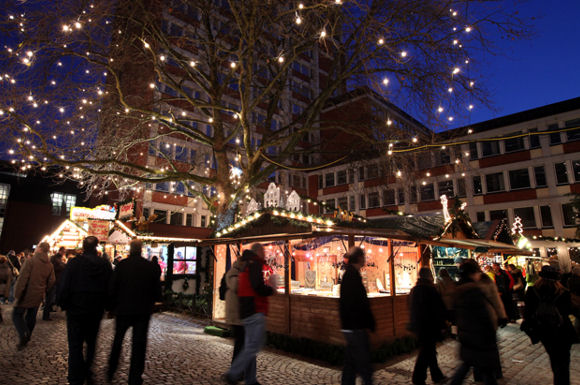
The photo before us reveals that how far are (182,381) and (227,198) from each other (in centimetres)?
800

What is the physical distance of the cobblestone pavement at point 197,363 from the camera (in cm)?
559

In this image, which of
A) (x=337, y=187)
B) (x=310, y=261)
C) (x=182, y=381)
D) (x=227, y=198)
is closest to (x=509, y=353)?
(x=310, y=261)

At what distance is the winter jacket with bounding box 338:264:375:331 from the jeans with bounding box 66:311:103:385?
11.2 ft

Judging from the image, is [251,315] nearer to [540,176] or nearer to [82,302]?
[82,302]

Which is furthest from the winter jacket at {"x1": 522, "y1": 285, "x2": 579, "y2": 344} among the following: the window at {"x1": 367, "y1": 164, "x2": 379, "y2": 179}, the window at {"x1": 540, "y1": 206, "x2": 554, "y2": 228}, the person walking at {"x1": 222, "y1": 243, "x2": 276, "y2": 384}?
the window at {"x1": 540, "y1": 206, "x2": 554, "y2": 228}

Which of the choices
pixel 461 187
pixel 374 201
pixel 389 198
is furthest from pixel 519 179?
pixel 374 201

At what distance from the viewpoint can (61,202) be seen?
33406 mm

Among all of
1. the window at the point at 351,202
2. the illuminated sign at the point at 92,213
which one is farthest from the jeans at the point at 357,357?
the window at the point at 351,202

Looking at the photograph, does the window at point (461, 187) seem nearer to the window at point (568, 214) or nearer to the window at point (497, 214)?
the window at point (497, 214)

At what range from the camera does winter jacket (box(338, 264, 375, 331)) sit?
14.2ft

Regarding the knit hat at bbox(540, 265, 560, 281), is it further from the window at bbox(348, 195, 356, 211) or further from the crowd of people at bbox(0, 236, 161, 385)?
the window at bbox(348, 195, 356, 211)

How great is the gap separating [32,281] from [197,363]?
4.05 m

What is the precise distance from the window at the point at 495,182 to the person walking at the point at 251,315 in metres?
29.4

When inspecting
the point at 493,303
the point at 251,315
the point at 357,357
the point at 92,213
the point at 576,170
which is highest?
the point at 576,170
